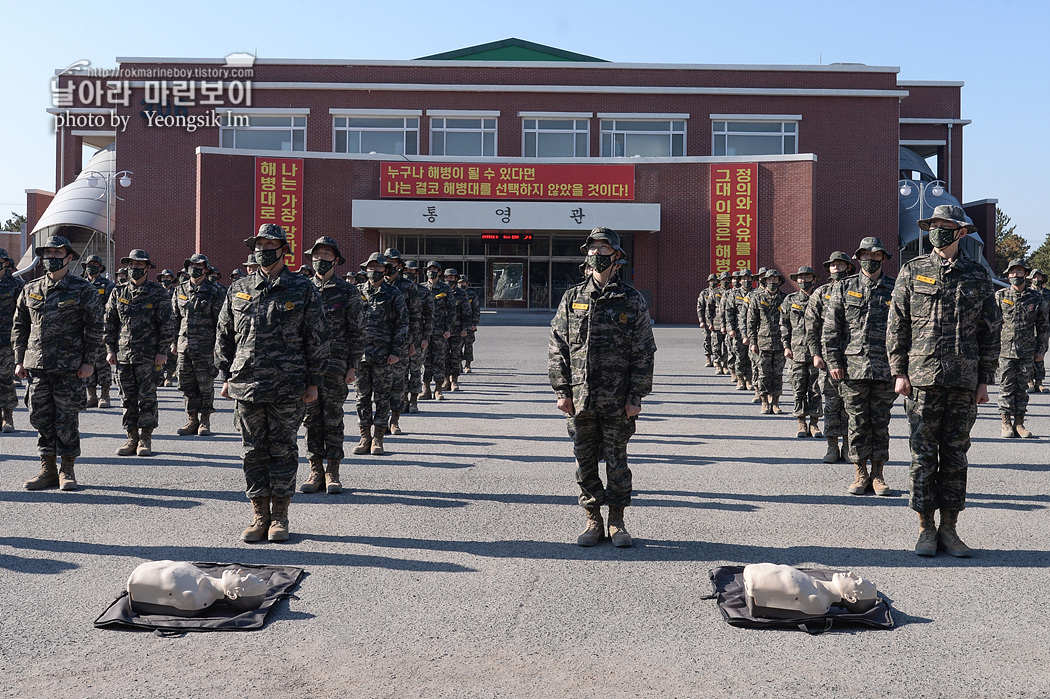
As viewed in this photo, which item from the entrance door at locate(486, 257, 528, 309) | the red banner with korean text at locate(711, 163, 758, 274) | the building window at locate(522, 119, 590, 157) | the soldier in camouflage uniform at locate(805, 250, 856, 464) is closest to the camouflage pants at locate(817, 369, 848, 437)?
the soldier in camouflage uniform at locate(805, 250, 856, 464)

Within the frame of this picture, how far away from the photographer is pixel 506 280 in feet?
133

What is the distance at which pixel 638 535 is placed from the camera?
→ 7012 millimetres

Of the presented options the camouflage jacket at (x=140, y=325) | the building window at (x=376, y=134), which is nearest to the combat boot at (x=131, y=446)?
the camouflage jacket at (x=140, y=325)

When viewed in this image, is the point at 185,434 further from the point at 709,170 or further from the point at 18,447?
the point at 709,170

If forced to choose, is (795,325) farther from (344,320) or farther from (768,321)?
(344,320)

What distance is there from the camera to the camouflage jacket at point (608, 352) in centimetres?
661

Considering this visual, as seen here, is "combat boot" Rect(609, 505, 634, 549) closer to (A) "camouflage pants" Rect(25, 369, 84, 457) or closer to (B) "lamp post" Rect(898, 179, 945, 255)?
(A) "camouflage pants" Rect(25, 369, 84, 457)

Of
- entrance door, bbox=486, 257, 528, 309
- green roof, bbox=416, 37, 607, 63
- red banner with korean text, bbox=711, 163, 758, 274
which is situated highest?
green roof, bbox=416, 37, 607, 63

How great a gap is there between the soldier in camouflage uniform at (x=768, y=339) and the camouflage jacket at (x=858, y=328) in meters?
4.34

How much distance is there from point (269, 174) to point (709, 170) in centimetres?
1944

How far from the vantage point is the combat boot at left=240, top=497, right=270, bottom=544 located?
667 cm

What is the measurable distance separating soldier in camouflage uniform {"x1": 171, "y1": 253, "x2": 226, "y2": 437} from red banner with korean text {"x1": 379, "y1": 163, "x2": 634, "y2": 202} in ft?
89.4

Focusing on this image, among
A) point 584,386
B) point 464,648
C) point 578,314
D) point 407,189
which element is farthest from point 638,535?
point 407,189

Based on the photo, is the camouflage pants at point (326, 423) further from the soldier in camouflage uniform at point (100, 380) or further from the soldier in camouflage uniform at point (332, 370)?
the soldier in camouflage uniform at point (100, 380)
